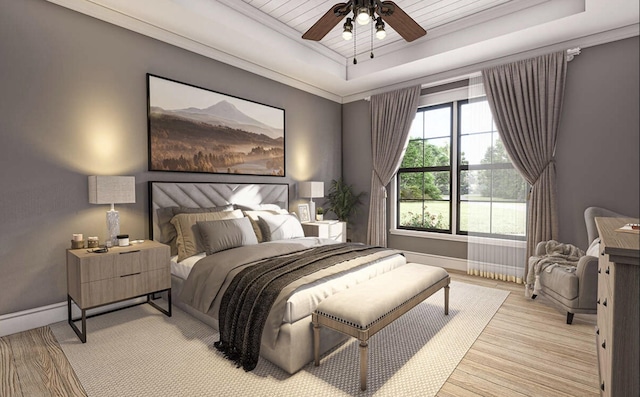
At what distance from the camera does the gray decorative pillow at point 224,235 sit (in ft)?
10.2

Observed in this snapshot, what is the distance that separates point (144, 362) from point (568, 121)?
480cm

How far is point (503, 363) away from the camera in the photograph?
7.50ft

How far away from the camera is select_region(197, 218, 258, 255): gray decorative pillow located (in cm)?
311

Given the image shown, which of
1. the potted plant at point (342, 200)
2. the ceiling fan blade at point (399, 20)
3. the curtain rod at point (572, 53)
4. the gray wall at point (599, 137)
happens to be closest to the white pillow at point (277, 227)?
the potted plant at point (342, 200)

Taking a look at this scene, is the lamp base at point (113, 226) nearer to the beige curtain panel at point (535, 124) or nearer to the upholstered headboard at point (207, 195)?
the upholstered headboard at point (207, 195)

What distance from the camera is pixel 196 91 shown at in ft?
12.4

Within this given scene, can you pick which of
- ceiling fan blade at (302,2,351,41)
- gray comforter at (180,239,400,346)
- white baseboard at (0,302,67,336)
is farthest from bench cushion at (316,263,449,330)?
white baseboard at (0,302,67,336)

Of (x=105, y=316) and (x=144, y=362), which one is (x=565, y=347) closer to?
(x=144, y=362)

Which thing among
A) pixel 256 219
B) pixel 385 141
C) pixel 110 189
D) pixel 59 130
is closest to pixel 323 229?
pixel 256 219

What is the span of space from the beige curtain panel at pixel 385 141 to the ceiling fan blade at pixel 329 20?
233 cm

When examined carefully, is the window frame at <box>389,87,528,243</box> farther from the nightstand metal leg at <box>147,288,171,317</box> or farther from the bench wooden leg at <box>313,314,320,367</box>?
the nightstand metal leg at <box>147,288,171,317</box>

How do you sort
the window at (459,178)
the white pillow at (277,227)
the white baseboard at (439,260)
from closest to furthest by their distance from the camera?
the white pillow at (277,227), the window at (459,178), the white baseboard at (439,260)

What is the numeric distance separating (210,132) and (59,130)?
57.9 inches

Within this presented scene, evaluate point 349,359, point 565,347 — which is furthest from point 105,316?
point 565,347
